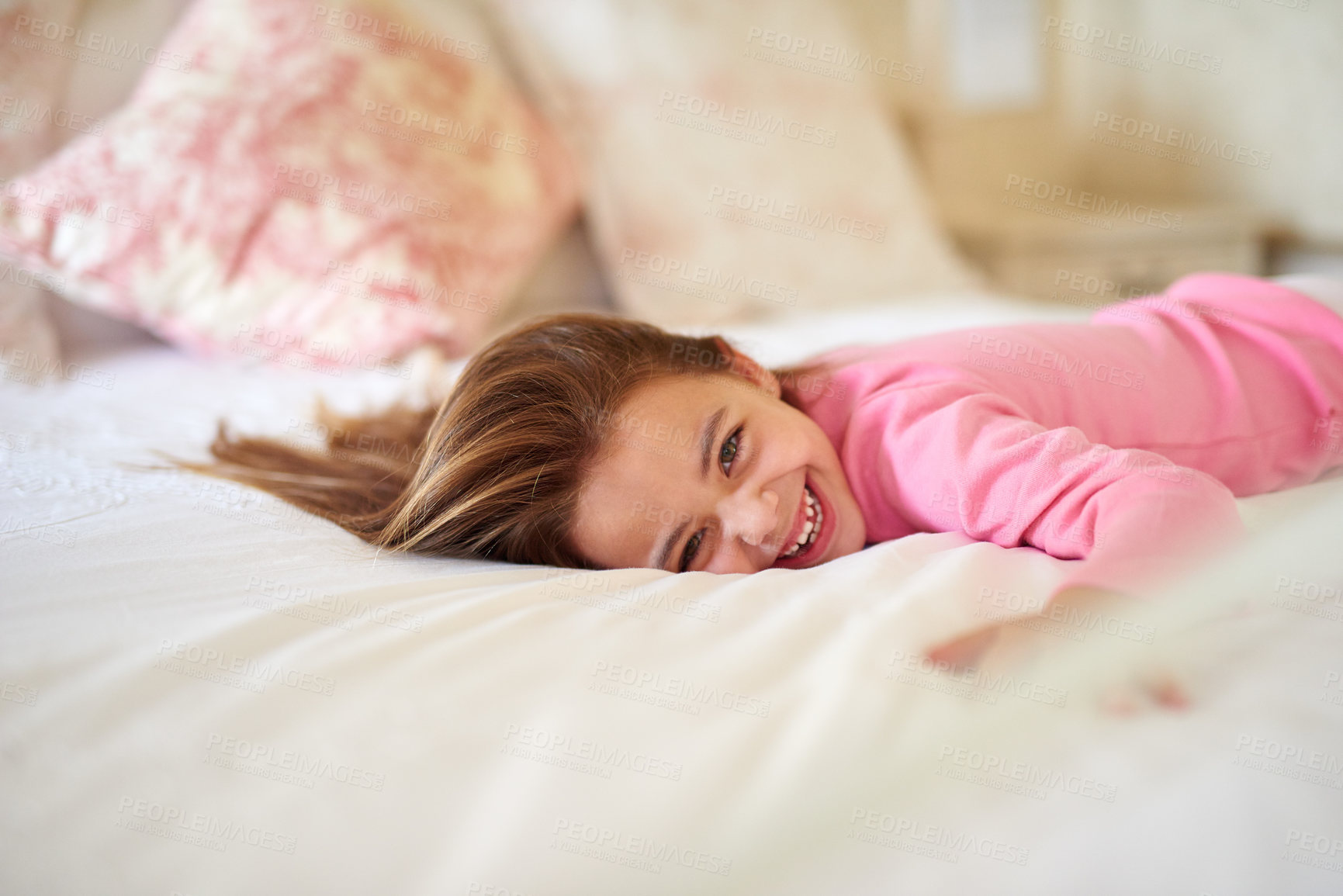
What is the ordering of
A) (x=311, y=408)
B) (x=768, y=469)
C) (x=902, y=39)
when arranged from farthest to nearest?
(x=902, y=39)
(x=311, y=408)
(x=768, y=469)

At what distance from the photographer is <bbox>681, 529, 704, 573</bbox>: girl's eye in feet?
2.70

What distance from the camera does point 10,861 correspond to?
44 centimetres

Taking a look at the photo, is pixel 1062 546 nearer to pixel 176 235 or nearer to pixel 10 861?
pixel 10 861

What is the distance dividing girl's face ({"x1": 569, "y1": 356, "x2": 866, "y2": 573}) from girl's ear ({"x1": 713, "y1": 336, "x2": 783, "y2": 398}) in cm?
10

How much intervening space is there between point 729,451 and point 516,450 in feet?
0.63

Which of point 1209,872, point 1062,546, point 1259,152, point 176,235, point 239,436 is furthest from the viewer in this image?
point 1259,152

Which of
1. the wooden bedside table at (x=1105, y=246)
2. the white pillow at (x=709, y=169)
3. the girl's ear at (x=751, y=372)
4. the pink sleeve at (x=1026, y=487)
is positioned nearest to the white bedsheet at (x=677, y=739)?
the pink sleeve at (x=1026, y=487)

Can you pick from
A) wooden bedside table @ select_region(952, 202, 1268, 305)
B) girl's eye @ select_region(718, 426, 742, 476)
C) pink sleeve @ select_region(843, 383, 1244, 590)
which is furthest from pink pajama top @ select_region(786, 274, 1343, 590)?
wooden bedside table @ select_region(952, 202, 1268, 305)

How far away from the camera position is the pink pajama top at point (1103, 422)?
25.5 inches

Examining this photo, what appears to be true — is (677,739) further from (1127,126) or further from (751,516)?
(1127,126)

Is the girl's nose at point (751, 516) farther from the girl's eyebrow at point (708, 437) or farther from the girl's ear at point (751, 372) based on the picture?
the girl's ear at point (751, 372)

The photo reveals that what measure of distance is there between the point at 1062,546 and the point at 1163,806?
0.25 m

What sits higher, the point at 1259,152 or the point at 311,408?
the point at 1259,152

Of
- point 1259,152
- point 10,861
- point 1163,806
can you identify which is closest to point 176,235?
point 10,861
